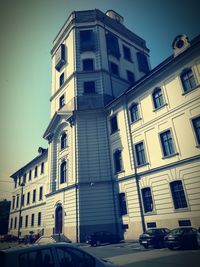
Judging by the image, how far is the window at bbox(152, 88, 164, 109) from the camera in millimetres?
20931

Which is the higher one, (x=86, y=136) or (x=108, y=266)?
(x=86, y=136)

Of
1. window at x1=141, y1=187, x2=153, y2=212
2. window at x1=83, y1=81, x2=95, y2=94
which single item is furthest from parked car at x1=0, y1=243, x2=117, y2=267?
window at x1=83, y1=81, x2=95, y2=94

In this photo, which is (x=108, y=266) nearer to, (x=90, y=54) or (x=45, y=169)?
(x=90, y=54)

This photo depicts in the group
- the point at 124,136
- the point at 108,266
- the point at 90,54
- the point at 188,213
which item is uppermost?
the point at 90,54

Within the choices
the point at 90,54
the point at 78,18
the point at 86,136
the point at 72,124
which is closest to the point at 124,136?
the point at 86,136

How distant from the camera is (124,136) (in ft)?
79.5

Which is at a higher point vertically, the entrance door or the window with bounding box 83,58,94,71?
the window with bounding box 83,58,94,71

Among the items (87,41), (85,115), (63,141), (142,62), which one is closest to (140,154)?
(85,115)

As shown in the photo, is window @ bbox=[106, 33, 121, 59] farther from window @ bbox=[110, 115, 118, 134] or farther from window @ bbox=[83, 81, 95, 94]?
window @ bbox=[110, 115, 118, 134]

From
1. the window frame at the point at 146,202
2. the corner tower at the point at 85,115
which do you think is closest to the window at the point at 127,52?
the corner tower at the point at 85,115

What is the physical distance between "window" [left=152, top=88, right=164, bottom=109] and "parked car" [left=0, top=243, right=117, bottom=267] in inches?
695

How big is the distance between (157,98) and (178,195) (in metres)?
9.50

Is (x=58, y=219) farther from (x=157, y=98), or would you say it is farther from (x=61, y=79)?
(x=61, y=79)

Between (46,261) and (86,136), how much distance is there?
22140mm
